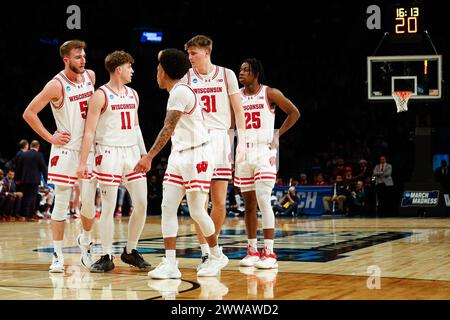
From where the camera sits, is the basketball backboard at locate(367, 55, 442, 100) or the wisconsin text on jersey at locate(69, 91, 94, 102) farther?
the basketball backboard at locate(367, 55, 442, 100)

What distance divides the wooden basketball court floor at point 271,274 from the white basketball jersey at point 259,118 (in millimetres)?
1350

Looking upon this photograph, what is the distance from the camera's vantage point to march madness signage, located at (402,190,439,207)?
19.4 metres

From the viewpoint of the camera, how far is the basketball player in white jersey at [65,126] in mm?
7047

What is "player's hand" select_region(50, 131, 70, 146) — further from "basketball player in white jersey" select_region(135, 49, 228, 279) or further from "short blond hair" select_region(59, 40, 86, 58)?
"basketball player in white jersey" select_region(135, 49, 228, 279)

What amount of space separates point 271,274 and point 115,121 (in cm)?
215

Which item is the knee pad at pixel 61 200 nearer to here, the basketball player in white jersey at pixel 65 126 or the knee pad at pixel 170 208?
the basketball player in white jersey at pixel 65 126

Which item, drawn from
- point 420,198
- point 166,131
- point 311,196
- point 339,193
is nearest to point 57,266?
point 166,131

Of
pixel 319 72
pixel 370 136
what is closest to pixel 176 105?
pixel 370 136

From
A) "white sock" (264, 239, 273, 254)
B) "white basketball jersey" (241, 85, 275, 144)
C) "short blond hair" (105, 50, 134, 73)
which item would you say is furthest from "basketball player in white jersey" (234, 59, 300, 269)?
"short blond hair" (105, 50, 134, 73)

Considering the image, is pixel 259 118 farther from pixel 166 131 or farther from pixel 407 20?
pixel 407 20

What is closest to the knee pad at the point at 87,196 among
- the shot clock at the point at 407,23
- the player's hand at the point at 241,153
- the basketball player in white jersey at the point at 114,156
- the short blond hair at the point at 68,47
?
the basketball player in white jersey at the point at 114,156

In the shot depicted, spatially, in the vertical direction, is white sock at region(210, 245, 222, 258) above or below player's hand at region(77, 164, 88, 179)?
below

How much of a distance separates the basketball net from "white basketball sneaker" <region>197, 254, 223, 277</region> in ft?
40.7

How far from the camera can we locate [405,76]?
60.2ft
